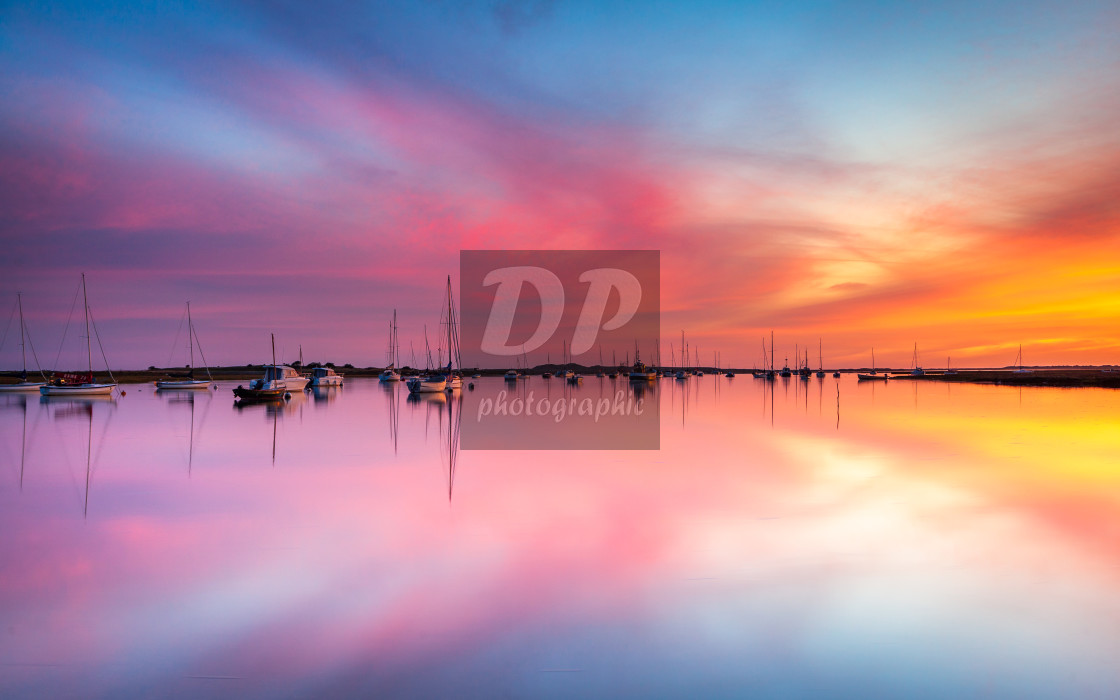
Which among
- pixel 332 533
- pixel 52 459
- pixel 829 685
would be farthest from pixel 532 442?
pixel 829 685

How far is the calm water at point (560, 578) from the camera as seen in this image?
636 cm

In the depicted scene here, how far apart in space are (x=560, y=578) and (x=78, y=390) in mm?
65411

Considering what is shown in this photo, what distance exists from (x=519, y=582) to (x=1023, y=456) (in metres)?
20.8

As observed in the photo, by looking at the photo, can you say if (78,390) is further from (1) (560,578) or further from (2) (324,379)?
(1) (560,578)

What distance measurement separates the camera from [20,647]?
6789 mm

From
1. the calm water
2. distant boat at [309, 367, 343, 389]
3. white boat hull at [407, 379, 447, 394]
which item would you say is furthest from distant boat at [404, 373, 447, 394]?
the calm water

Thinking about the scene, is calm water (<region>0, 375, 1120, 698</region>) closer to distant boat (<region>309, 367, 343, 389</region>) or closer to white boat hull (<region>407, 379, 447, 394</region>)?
white boat hull (<region>407, 379, 447, 394</region>)

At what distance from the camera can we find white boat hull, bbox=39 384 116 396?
56.3 meters

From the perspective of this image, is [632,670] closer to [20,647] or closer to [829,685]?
[829,685]

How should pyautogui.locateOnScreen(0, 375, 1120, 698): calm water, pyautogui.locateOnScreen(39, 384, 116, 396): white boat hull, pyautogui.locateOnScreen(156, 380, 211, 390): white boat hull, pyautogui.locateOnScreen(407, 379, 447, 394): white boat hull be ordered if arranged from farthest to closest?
pyautogui.locateOnScreen(156, 380, 211, 390): white boat hull
pyautogui.locateOnScreen(407, 379, 447, 394): white boat hull
pyautogui.locateOnScreen(39, 384, 116, 396): white boat hull
pyautogui.locateOnScreen(0, 375, 1120, 698): calm water

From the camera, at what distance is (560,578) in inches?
364

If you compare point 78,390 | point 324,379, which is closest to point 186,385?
point 78,390

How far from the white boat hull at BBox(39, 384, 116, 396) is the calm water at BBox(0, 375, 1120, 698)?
45895mm

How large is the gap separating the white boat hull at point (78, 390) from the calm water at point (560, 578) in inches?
1807
